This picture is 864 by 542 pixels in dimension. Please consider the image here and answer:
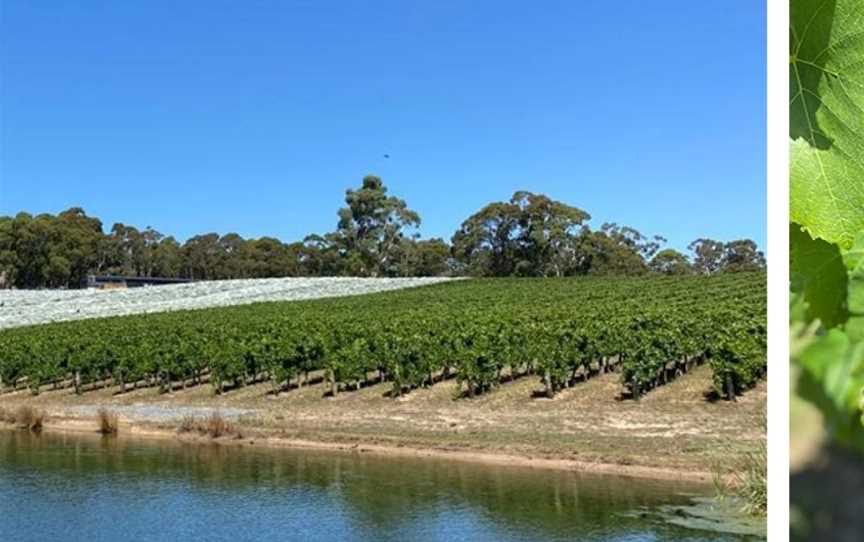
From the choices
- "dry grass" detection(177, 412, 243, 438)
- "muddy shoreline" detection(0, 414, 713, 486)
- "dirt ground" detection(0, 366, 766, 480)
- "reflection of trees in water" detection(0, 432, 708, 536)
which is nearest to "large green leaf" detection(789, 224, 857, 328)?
"reflection of trees in water" detection(0, 432, 708, 536)

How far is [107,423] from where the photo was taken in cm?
1551

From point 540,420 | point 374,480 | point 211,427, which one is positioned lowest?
point 374,480

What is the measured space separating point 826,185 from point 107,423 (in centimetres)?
1629

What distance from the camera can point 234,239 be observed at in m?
68.4

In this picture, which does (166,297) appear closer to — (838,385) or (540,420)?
(540,420)

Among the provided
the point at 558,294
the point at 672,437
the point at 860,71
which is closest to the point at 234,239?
the point at 558,294

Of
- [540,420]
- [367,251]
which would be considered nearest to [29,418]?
[540,420]

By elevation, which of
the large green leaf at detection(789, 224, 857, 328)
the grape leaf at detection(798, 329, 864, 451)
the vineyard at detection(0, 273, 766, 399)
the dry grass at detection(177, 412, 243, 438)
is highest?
the large green leaf at detection(789, 224, 857, 328)

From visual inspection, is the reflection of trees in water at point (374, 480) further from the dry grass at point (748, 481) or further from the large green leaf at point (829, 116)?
the large green leaf at point (829, 116)

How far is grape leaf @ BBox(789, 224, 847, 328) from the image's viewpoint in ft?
A: 1.21

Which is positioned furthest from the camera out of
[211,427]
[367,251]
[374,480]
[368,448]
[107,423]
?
[367,251]

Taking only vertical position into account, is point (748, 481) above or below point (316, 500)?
above

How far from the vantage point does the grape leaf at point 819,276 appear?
0.37 meters

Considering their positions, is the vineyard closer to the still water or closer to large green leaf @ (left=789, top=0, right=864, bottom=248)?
the still water
